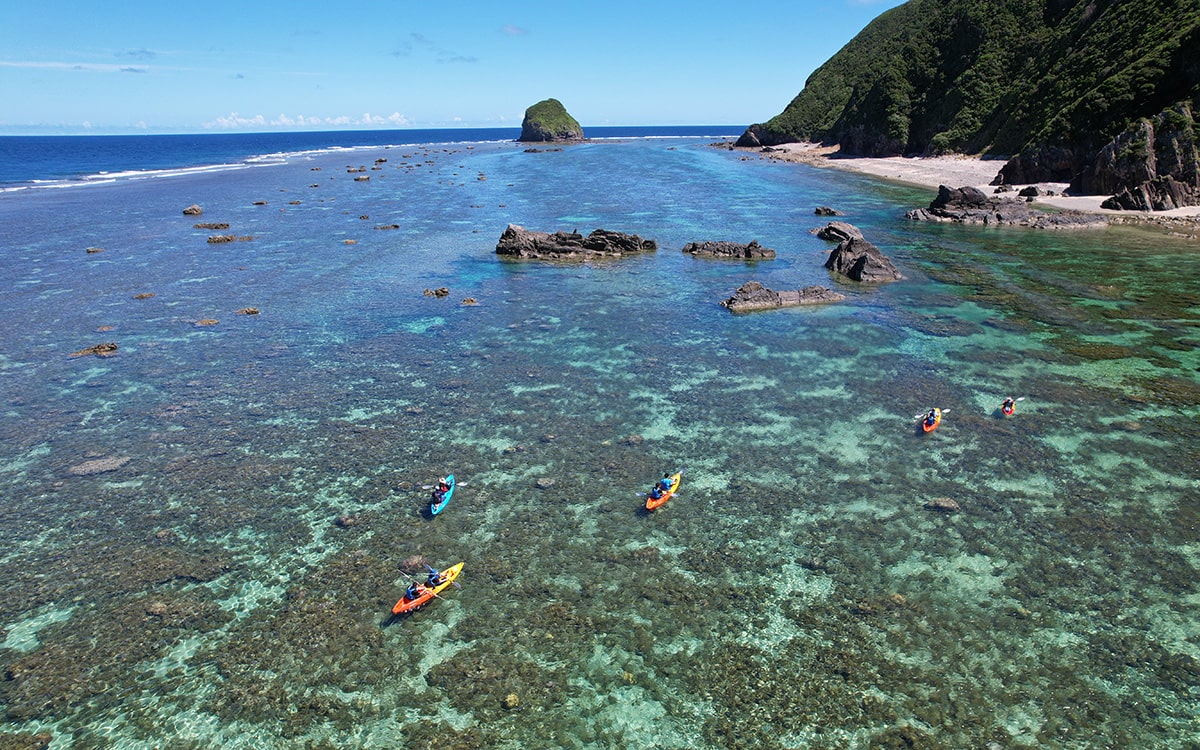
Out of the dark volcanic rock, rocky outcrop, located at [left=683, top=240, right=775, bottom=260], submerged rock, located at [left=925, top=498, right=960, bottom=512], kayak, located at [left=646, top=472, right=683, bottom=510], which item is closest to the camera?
submerged rock, located at [left=925, top=498, right=960, bottom=512]

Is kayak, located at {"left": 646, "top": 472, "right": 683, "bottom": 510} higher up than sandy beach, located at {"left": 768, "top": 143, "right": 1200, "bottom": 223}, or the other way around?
sandy beach, located at {"left": 768, "top": 143, "right": 1200, "bottom": 223}

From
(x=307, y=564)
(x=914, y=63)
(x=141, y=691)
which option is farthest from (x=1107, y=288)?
(x=914, y=63)

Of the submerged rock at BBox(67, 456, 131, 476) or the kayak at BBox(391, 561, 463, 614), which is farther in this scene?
the submerged rock at BBox(67, 456, 131, 476)

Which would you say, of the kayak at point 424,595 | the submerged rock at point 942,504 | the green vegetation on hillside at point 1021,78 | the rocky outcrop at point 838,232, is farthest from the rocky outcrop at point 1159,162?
the kayak at point 424,595

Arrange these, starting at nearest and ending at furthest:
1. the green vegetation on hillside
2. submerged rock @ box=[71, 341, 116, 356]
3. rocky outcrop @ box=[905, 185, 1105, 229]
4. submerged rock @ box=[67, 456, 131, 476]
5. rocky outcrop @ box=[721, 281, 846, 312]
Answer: submerged rock @ box=[67, 456, 131, 476] < submerged rock @ box=[71, 341, 116, 356] < rocky outcrop @ box=[721, 281, 846, 312] < rocky outcrop @ box=[905, 185, 1105, 229] < the green vegetation on hillside

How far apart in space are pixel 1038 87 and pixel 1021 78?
18.6 m

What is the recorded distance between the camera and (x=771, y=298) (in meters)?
39.9

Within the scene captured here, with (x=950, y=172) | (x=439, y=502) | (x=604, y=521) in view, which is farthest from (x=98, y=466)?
(x=950, y=172)

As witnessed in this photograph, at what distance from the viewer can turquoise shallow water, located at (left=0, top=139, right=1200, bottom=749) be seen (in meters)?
13.1

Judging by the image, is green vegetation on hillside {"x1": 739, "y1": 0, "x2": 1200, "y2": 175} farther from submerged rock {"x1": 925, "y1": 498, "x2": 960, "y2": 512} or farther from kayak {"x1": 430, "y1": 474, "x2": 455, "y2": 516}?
kayak {"x1": 430, "y1": 474, "x2": 455, "y2": 516}

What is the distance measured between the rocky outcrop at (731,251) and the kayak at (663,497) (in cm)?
3674

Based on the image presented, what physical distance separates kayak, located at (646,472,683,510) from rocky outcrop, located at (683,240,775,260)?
36.7 metres

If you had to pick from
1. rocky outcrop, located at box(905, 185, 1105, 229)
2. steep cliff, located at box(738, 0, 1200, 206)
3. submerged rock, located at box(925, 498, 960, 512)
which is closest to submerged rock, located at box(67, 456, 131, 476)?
submerged rock, located at box(925, 498, 960, 512)

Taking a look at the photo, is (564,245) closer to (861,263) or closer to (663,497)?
(861,263)
